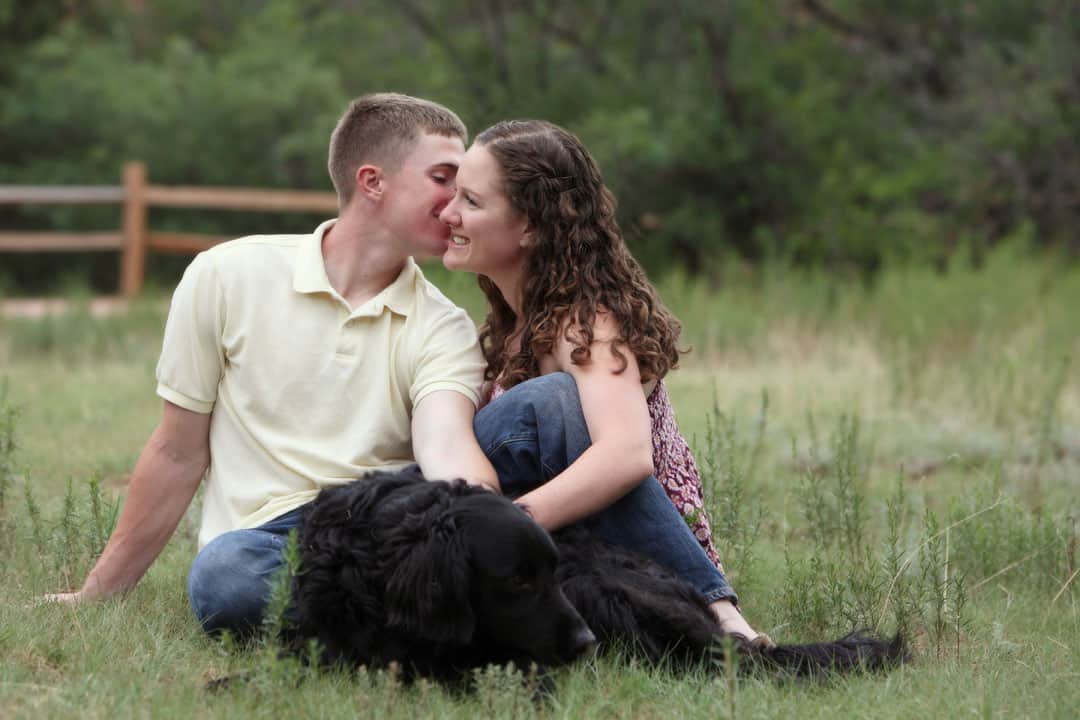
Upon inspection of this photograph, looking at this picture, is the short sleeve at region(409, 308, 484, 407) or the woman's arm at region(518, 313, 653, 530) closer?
the woman's arm at region(518, 313, 653, 530)

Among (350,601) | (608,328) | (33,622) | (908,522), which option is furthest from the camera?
(908,522)

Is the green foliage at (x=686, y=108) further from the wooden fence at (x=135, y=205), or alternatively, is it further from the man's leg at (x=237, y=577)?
the man's leg at (x=237, y=577)

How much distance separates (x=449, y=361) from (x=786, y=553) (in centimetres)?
112

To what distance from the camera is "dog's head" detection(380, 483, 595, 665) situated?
9.25ft

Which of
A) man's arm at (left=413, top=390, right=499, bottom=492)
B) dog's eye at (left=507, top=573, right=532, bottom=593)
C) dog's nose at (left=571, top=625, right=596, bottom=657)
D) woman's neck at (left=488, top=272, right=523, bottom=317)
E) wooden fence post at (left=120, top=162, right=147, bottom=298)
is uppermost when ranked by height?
woman's neck at (left=488, top=272, right=523, bottom=317)

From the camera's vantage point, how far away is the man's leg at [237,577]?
327cm

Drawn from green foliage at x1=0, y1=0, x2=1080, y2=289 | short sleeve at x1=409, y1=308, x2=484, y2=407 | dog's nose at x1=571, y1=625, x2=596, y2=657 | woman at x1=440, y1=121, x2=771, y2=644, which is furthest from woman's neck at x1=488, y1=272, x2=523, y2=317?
green foliage at x1=0, y1=0, x2=1080, y2=289

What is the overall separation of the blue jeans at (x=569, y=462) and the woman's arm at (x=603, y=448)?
0.19ft

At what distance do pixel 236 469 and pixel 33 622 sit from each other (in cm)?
63

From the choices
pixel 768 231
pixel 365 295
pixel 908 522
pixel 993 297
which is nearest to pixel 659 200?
pixel 768 231

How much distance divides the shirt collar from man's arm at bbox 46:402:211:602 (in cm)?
46

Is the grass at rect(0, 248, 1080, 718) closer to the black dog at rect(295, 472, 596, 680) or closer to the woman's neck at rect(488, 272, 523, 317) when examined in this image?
the black dog at rect(295, 472, 596, 680)

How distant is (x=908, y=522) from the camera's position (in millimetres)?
4980

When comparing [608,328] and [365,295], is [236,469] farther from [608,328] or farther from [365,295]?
[608,328]
